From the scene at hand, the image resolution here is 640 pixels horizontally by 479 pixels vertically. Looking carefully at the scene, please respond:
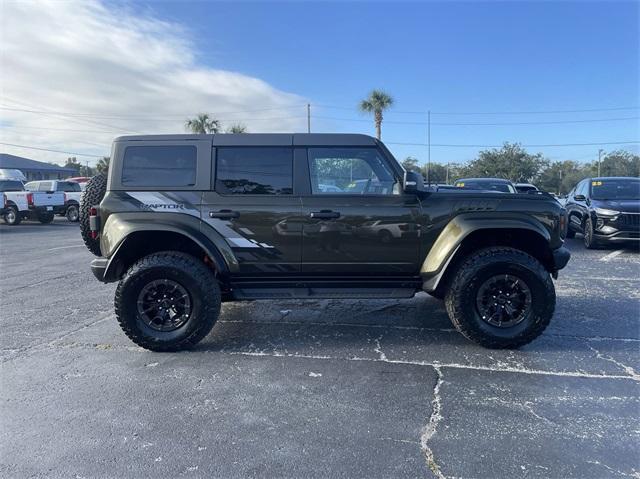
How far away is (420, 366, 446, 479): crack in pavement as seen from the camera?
2.42m

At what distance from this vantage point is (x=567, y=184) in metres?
53.7

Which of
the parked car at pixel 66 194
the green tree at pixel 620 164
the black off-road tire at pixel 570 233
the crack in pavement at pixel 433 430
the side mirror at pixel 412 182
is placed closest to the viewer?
the crack in pavement at pixel 433 430

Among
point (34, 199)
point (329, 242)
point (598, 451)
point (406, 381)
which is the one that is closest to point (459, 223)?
point (329, 242)

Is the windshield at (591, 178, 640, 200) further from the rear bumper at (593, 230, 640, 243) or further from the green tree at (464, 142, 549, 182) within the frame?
the green tree at (464, 142, 549, 182)

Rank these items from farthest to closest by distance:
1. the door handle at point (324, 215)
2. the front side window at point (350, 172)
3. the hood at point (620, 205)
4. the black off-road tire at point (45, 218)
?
the black off-road tire at point (45, 218), the hood at point (620, 205), the front side window at point (350, 172), the door handle at point (324, 215)

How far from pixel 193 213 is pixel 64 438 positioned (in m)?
2.03

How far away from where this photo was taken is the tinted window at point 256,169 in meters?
4.14

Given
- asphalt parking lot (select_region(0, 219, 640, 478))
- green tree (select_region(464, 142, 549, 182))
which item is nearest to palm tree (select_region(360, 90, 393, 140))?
green tree (select_region(464, 142, 549, 182))

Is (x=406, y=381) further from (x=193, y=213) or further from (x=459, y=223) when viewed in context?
(x=193, y=213)

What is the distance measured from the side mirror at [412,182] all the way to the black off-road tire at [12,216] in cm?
1820

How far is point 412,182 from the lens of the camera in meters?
3.94

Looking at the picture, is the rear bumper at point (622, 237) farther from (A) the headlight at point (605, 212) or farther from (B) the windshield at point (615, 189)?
(B) the windshield at point (615, 189)

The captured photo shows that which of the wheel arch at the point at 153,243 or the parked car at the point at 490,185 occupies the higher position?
the parked car at the point at 490,185

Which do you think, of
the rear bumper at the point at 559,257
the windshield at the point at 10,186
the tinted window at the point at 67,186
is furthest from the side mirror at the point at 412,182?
the windshield at the point at 10,186
